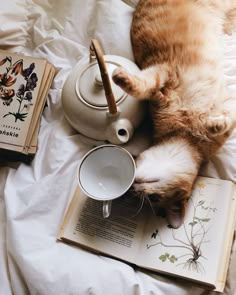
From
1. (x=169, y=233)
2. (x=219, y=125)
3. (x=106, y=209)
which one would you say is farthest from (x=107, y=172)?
(x=219, y=125)

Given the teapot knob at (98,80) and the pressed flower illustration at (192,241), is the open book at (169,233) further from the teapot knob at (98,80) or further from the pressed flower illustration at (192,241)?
the teapot knob at (98,80)

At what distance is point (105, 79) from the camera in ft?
3.38

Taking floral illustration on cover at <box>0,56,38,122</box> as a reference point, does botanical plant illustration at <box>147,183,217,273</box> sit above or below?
below

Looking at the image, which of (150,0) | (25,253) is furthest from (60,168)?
(150,0)

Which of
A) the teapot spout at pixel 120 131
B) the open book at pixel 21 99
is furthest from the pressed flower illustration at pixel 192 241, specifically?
the open book at pixel 21 99

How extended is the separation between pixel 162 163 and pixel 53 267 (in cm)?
41

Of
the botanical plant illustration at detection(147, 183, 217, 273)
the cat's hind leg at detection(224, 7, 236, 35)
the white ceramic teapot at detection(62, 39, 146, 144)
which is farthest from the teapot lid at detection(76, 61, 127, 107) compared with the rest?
the cat's hind leg at detection(224, 7, 236, 35)

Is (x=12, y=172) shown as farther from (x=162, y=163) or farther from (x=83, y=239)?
(x=162, y=163)

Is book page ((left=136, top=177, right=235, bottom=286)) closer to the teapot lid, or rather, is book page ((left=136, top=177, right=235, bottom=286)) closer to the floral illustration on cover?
the teapot lid

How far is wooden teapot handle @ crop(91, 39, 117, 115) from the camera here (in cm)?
101

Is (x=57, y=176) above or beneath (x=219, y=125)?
beneath

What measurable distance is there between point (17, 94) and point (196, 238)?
0.71 metres

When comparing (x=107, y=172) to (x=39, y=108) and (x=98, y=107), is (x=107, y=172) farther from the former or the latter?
(x=39, y=108)

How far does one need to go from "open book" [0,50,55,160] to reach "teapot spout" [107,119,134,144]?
0.26 meters
